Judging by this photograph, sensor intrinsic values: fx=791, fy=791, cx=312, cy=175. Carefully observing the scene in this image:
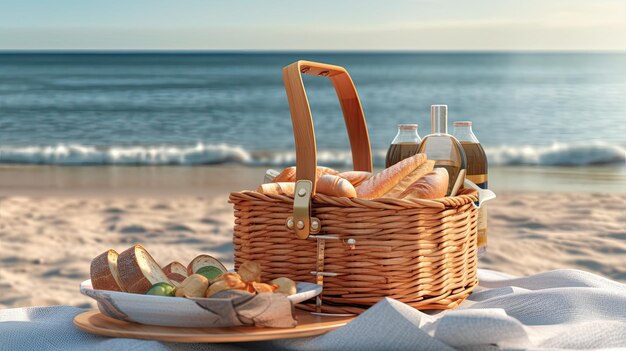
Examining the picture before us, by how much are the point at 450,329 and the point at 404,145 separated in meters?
0.64

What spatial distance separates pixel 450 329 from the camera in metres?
1.17

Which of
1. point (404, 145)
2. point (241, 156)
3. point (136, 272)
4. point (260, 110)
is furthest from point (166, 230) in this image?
point (260, 110)

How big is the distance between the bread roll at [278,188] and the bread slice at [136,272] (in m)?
0.25

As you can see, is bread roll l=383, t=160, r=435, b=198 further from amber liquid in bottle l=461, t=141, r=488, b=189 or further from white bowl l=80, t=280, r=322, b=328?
white bowl l=80, t=280, r=322, b=328

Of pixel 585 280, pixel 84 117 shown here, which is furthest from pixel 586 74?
pixel 585 280

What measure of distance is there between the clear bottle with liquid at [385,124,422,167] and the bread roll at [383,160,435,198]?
6.5 inches

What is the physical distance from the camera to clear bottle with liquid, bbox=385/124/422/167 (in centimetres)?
174

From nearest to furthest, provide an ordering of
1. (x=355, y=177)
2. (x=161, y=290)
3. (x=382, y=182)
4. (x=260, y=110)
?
1. (x=161, y=290)
2. (x=382, y=182)
3. (x=355, y=177)
4. (x=260, y=110)

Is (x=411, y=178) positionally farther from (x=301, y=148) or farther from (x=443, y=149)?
(x=301, y=148)

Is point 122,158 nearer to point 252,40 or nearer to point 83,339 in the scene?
point 83,339

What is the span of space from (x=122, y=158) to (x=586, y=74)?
16699 millimetres

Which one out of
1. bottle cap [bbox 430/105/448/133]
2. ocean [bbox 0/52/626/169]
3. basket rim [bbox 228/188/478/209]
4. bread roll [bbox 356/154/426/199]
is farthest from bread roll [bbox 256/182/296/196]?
ocean [bbox 0/52/626/169]

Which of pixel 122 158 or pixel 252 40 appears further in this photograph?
pixel 252 40

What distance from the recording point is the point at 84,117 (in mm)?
13703
